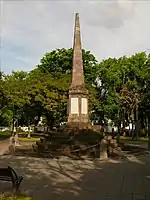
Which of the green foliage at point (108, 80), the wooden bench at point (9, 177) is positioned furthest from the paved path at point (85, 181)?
the green foliage at point (108, 80)

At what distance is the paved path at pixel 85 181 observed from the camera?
8477mm

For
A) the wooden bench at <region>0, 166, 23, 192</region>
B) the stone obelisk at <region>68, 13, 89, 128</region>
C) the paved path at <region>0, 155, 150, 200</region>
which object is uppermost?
the stone obelisk at <region>68, 13, 89, 128</region>

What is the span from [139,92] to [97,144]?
33.6m

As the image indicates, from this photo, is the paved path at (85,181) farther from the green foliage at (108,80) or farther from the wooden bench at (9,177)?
the green foliage at (108,80)

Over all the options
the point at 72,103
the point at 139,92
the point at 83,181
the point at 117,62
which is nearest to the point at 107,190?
the point at 83,181

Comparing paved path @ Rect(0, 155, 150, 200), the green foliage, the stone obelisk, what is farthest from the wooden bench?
A: the green foliage

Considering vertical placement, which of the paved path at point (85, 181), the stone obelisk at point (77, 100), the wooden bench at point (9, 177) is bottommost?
the paved path at point (85, 181)

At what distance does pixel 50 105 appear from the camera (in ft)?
134

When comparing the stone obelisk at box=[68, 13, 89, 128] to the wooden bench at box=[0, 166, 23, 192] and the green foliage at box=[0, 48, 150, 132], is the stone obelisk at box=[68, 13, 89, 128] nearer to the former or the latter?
the wooden bench at box=[0, 166, 23, 192]

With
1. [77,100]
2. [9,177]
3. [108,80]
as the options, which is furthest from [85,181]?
[108,80]

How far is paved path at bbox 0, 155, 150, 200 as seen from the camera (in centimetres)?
848

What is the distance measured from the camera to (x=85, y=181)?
1047 centimetres

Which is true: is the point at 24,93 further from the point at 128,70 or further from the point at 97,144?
the point at 97,144

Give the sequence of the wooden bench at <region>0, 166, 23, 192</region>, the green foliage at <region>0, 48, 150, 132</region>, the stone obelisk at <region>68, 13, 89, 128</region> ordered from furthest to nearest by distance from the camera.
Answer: the green foliage at <region>0, 48, 150, 132</region>, the stone obelisk at <region>68, 13, 89, 128</region>, the wooden bench at <region>0, 166, 23, 192</region>
